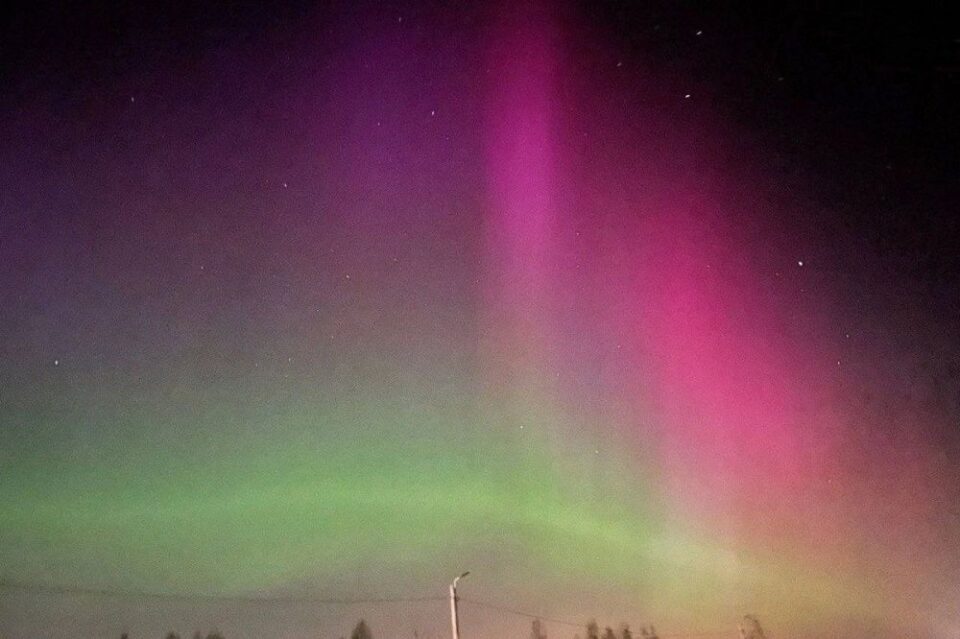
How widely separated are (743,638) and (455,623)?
45541 millimetres

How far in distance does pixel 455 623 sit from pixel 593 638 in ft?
254

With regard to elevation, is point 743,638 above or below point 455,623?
below

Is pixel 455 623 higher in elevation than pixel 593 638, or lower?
higher

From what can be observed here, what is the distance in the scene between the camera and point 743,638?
54812mm

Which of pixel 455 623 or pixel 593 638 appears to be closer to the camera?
pixel 455 623

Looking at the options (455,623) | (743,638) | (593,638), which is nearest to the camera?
(455,623)

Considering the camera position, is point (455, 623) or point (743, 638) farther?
point (743, 638)

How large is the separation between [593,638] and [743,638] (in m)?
38.6

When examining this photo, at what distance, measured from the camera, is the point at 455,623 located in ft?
73.3

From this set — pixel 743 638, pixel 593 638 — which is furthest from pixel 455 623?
pixel 593 638

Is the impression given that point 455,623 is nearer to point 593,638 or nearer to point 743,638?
point 743,638

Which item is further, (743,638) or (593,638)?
(593,638)

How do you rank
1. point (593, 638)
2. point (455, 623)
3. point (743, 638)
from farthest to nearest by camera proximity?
point (593, 638)
point (743, 638)
point (455, 623)
